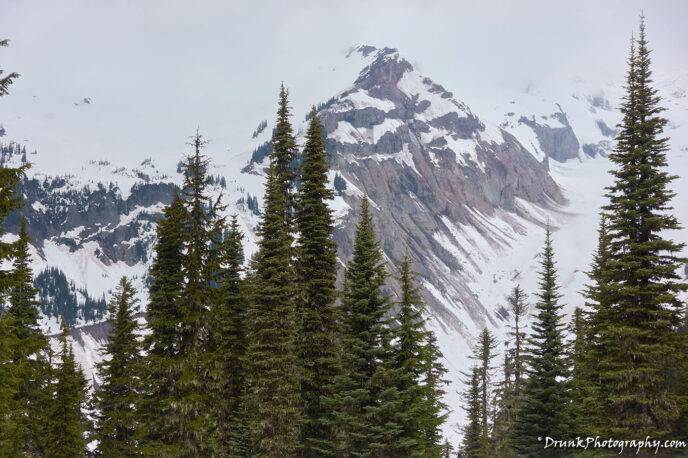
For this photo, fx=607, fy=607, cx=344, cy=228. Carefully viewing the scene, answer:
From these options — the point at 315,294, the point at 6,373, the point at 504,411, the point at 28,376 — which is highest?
the point at 315,294

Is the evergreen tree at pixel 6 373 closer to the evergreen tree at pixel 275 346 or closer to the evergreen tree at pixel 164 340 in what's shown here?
the evergreen tree at pixel 164 340

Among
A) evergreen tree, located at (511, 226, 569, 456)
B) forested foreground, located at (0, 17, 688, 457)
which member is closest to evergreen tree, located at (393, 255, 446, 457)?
forested foreground, located at (0, 17, 688, 457)

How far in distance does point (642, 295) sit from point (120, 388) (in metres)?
26.9

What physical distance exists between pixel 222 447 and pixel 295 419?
7071 millimetres

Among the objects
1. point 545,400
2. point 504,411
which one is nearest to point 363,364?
point 545,400

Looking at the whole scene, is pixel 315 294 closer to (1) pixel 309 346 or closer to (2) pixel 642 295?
(1) pixel 309 346

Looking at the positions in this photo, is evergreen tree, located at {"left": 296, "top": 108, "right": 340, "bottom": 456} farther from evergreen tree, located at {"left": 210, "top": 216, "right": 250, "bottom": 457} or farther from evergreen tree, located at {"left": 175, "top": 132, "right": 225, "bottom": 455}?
evergreen tree, located at {"left": 175, "top": 132, "right": 225, "bottom": 455}

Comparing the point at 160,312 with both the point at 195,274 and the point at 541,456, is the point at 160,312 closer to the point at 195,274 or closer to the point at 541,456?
the point at 195,274

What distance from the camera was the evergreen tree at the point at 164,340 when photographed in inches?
966

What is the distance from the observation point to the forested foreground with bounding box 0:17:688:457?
23.5m

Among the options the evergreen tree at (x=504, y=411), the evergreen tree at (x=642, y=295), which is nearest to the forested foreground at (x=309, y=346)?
Answer: the evergreen tree at (x=642, y=295)

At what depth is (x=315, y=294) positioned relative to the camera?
30469 mm

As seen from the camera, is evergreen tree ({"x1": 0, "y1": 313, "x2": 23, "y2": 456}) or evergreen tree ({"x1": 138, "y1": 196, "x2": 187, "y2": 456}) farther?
evergreen tree ({"x1": 138, "y1": 196, "x2": 187, "y2": 456})

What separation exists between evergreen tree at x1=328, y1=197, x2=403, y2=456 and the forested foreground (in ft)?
0.33
